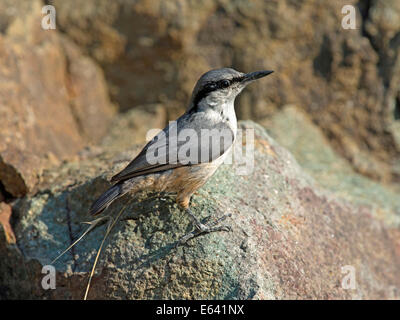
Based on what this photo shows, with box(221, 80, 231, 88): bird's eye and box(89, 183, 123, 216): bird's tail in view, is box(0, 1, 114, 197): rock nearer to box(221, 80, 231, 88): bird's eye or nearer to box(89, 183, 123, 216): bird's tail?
box(89, 183, 123, 216): bird's tail

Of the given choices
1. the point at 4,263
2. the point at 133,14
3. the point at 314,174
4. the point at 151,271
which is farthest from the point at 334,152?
the point at 4,263

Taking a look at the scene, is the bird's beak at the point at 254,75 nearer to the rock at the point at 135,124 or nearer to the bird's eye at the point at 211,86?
the bird's eye at the point at 211,86

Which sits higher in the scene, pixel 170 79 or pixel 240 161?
pixel 170 79

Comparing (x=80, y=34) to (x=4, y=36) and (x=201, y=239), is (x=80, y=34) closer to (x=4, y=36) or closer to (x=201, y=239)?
(x=4, y=36)

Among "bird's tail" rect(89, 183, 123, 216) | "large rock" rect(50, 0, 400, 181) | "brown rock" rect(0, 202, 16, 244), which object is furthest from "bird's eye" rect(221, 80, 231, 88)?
"large rock" rect(50, 0, 400, 181)

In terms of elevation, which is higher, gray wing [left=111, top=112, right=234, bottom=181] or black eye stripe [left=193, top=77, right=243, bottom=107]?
black eye stripe [left=193, top=77, right=243, bottom=107]

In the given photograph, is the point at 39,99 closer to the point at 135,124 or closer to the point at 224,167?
the point at 135,124

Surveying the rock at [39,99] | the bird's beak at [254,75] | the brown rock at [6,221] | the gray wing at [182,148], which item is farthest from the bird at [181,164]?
the rock at [39,99]
